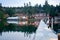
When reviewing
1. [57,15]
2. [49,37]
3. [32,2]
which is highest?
[32,2]

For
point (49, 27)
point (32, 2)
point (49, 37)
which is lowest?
point (49, 37)

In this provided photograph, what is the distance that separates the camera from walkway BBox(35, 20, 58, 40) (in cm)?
201

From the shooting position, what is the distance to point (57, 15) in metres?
2.05

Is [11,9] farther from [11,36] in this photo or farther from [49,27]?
→ [49,27]

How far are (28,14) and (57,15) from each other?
0.42 m

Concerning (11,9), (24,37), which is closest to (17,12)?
(11,9)

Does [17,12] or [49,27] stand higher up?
[17,12]

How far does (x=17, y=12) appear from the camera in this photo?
2080mm

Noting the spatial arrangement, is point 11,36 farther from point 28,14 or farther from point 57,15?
point 57,15

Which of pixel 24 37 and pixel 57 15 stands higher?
pixel 57 15

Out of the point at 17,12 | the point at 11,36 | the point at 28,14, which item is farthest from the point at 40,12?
the point at 11,36

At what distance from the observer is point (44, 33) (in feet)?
6.64

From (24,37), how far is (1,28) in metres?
0.36

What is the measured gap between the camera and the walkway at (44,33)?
6.60ft
